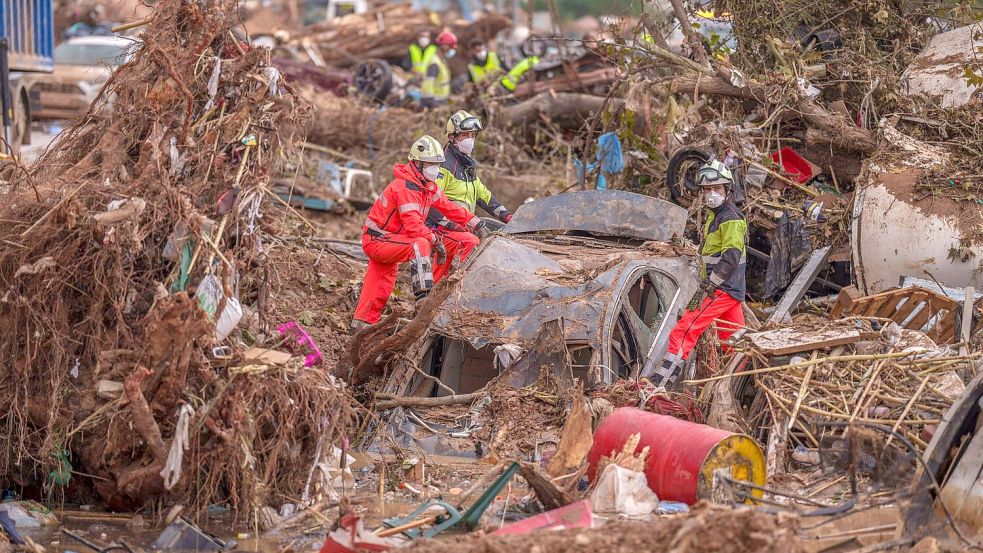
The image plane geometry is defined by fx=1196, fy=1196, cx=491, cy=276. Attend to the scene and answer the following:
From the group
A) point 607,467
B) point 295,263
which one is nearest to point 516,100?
point 295,263

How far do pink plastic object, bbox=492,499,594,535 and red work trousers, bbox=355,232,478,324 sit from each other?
3.61 meters

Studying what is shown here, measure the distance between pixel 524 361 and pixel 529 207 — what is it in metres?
2.30

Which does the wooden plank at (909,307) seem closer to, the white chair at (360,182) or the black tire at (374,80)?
the white chair at (360,182)

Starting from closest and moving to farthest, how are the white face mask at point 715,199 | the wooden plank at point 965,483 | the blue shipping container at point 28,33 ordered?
the wooden plank at point 965,483 < the white face mask at point 715,199 < the blue shipping container at point 28,33

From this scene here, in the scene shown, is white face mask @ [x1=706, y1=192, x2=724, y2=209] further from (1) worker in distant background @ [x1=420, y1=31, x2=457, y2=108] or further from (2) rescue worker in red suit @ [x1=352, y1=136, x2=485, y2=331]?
(1) worker in distant background @ [x1=420, y1=31, x2=457, y2=108]

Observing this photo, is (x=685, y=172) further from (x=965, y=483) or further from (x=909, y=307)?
(x=965, y=483)

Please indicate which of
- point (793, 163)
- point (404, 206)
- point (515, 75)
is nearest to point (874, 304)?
point (793, 163)

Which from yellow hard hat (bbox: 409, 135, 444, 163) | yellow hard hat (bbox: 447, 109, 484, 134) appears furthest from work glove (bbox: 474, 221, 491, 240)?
yellow hard hat (bbox: 447, 109, 484, 134)

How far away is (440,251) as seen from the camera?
9.36 meters

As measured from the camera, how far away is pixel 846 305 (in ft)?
30.5

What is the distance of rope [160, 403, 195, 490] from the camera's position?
5.90m

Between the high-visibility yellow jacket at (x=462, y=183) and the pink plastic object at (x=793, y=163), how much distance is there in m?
2.85

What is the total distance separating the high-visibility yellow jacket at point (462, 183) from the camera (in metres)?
10.1

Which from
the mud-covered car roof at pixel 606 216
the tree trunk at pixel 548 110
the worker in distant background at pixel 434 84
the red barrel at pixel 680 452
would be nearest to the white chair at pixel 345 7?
the worker in distant background at pixel 434 84
